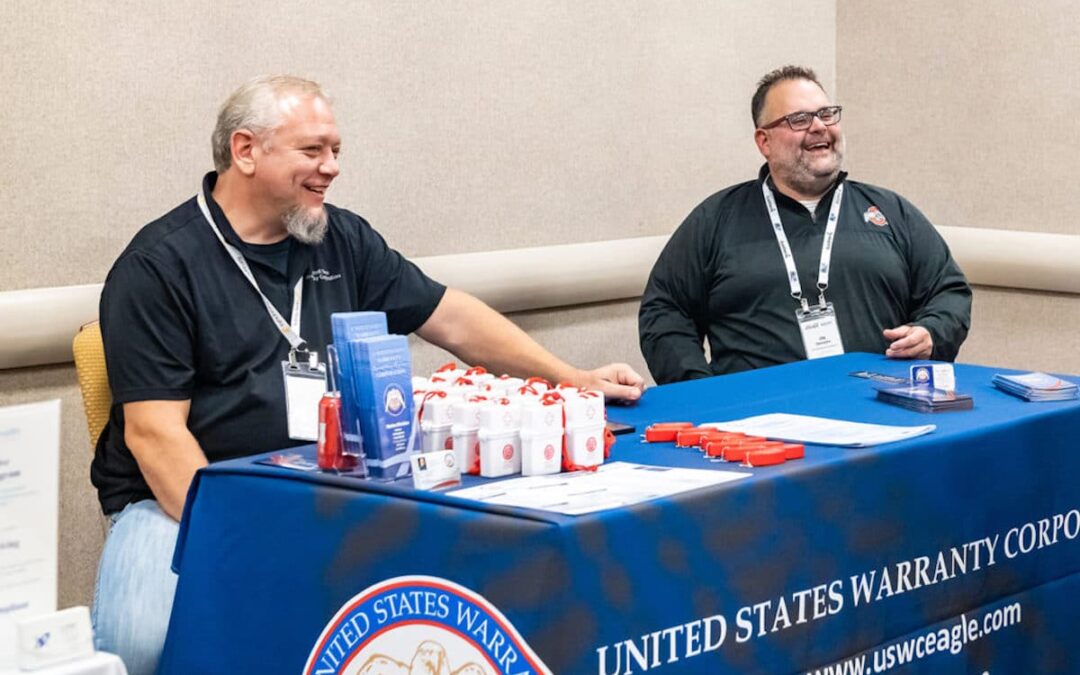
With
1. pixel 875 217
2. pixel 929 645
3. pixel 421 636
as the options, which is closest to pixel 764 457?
pixel 929 645

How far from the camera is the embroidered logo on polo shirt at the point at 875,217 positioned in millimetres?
4215

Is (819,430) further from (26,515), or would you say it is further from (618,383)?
(26,515)

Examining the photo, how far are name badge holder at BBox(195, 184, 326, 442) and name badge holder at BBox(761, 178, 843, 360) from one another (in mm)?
1491

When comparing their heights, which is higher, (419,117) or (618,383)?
(419,117)

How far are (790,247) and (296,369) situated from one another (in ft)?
5.32

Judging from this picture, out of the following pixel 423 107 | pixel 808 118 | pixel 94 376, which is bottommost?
pixel 94 376

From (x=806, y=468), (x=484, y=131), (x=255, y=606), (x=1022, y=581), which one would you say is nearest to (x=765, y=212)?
(x=484, y=131)

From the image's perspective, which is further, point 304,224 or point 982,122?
point 982,122

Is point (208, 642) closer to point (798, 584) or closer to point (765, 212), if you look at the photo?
point (798, 584)

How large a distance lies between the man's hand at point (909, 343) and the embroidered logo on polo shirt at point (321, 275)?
53.7 inches

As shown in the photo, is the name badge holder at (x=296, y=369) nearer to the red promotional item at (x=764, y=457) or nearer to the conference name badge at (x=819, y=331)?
the red promotional item at (x=764, y=457)

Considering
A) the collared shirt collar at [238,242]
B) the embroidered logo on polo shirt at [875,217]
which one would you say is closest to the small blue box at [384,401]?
the collared shirt collar at [238,242]

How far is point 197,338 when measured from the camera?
309cm

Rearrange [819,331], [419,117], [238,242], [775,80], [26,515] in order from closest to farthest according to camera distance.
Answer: [26,515] → [238,242] → [819,331] → [775,80] → [419,117]
